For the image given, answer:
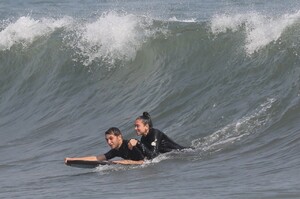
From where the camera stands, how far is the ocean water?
10508 millimetres

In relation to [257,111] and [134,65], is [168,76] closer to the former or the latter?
[134,65]

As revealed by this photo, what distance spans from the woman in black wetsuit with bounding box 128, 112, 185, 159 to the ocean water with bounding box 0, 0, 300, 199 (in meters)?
0.21

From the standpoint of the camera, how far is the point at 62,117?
56.6ft

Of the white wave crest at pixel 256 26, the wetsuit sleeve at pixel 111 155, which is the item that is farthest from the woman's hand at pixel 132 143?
the white wave crest at pixel 256 26

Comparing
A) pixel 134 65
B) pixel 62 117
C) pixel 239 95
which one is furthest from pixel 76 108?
pixel 239 95

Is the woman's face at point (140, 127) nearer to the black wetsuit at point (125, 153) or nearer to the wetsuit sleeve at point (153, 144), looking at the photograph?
the wetsuit sleeve at point (153, 144)

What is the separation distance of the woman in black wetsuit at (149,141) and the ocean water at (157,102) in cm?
21

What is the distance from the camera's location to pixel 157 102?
15.9 metres

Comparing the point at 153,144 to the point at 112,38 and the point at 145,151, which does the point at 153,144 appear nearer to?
the point at 145,151

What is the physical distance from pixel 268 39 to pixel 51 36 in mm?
7523

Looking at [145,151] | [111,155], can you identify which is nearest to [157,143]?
[145,151]

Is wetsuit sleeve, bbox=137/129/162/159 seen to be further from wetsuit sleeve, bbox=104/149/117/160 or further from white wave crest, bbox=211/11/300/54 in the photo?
white wave crest, bbox=211/11/300/54

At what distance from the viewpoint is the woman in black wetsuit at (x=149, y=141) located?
39.5 ft

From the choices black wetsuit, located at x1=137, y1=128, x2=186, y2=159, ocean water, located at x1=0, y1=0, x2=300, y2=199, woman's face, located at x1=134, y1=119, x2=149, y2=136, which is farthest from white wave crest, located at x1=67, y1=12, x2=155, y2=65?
woman's face, located at x1=134, y1=119, x2=149, y2=136
